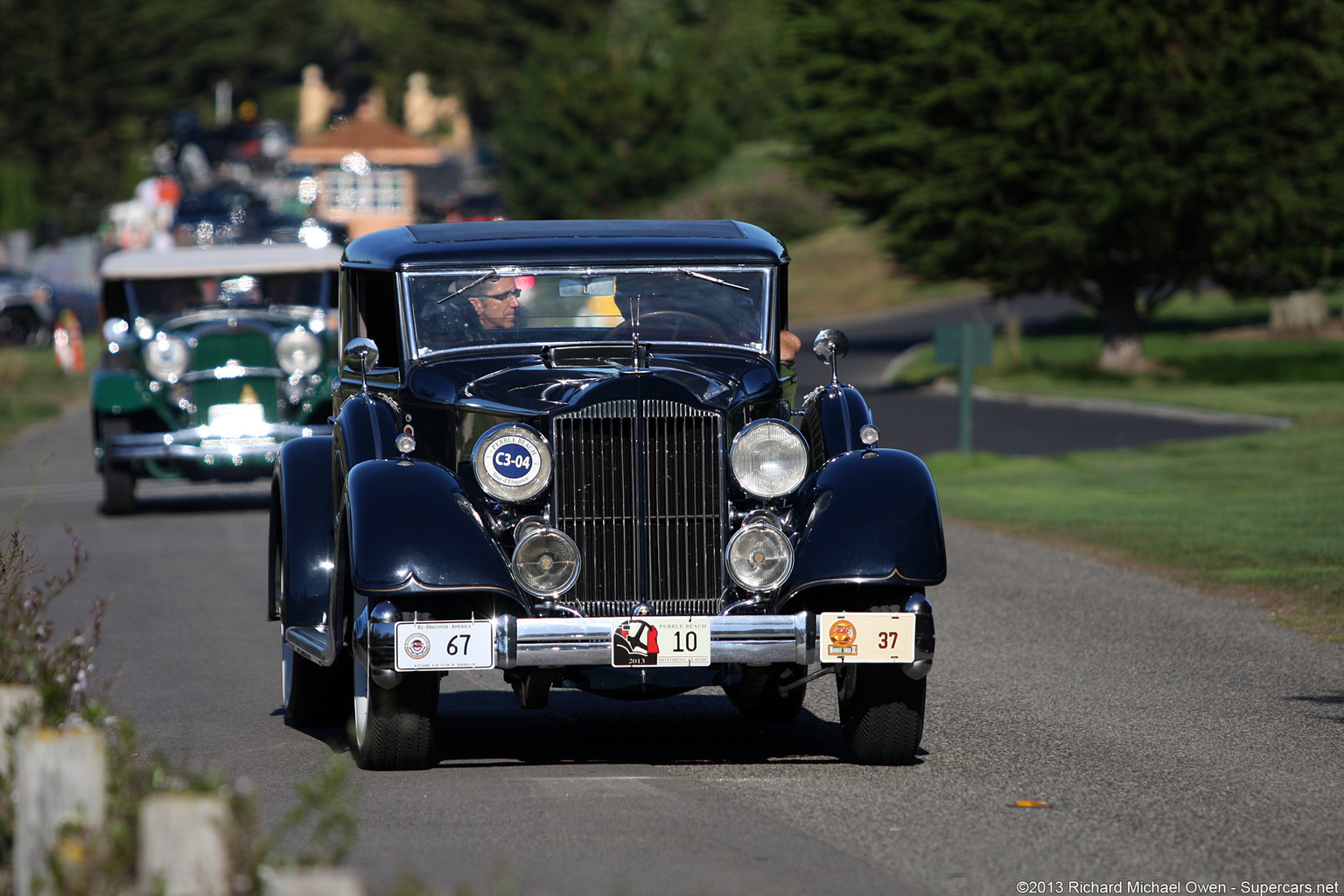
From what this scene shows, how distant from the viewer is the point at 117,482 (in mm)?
16875

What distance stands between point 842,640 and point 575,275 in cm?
226

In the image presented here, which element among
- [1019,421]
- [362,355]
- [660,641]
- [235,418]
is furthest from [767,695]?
[1019,421]

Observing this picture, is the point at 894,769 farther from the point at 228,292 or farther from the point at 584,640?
the point at 228,292

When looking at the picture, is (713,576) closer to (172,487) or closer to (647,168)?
(172,487)

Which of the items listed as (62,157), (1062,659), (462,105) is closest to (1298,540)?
(1062,659)

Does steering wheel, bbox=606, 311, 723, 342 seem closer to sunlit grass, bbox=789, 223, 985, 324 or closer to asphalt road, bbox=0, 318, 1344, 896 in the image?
asphalt road, bbox=0, 318, 1344, 896

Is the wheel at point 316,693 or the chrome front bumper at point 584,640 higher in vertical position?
the chrome front bumper at point 584,640

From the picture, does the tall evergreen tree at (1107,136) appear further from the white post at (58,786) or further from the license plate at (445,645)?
the white post at (58,786)

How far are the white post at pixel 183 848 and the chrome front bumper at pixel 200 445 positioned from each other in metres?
13.2

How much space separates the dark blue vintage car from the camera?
6.62 m

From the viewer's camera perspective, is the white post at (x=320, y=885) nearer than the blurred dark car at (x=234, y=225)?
Yes

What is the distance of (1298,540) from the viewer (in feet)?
44.2

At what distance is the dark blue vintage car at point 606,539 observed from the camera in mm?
6617

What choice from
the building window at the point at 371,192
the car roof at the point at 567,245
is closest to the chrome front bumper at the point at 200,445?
the car roof at the point at 567,245
